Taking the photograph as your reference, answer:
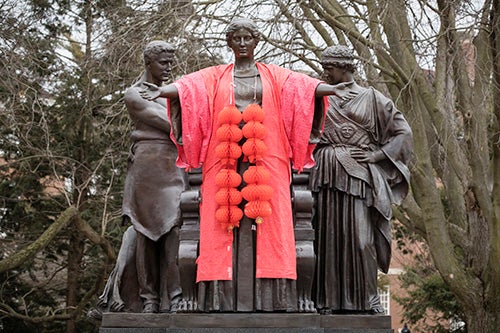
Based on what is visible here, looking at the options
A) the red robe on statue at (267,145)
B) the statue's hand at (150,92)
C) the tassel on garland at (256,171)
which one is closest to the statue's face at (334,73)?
the red robe on statue at (267,145)

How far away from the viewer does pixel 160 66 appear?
777 centimetres

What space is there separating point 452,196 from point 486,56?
257cm

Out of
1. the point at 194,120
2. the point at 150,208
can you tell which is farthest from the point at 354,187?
the point at 150,208

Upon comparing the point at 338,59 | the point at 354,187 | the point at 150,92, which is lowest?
the point at 354,187

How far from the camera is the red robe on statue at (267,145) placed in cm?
671

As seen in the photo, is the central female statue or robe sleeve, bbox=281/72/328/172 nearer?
the central female statue

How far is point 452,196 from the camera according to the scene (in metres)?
16.1

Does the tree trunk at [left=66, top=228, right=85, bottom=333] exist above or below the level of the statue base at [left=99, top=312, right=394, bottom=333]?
below

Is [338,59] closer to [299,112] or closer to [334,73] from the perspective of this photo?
[334,73]

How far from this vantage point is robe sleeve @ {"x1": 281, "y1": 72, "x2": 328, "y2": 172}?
273 inches

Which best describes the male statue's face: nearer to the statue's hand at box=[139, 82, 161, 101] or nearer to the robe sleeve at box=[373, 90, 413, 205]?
the statue's hand at box=[139, 82, 161, 101]

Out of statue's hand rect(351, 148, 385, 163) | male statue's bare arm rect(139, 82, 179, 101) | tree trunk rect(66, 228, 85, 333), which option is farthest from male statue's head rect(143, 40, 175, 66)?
tree trunk rect(66, 228, 85, 333)

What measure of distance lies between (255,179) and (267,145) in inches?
12.2

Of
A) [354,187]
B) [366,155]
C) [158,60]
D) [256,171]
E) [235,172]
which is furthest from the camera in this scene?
[158,60]
